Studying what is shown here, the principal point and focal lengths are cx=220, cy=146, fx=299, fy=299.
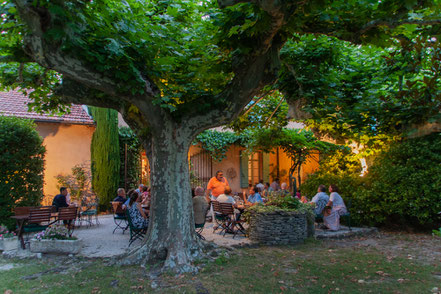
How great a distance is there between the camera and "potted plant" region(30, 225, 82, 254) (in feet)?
20.4

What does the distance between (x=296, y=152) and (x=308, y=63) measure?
7.10m

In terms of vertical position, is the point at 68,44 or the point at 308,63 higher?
the point at 308,63

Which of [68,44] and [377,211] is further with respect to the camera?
[377,211]

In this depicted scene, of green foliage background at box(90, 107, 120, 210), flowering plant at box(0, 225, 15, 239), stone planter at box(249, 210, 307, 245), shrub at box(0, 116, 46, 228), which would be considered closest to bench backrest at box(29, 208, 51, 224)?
flowering plant at box(0, 225, 15, 239)

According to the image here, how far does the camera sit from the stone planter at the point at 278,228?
6.87m

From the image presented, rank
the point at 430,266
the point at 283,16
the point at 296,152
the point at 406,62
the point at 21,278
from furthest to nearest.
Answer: the point at 296,152 → the point at 406,62 → the point at 430,266 → the point at 21,278 → the point at 283,16

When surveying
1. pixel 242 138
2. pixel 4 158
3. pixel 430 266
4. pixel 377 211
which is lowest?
pixel 430 266

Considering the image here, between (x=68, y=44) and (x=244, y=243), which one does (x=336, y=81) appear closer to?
(x=244, y=243)

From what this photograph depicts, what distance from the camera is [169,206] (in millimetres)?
5352

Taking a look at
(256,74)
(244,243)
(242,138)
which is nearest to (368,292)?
(244,243)

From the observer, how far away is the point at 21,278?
479cm

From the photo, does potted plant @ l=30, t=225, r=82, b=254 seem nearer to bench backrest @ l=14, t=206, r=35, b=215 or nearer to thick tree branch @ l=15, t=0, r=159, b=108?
bench backrest @ l=14, t=206, r=35, b=215

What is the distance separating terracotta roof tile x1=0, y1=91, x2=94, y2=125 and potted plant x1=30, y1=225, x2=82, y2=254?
590cm

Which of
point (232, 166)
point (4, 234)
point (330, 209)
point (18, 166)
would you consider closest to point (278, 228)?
point (330, 209)
